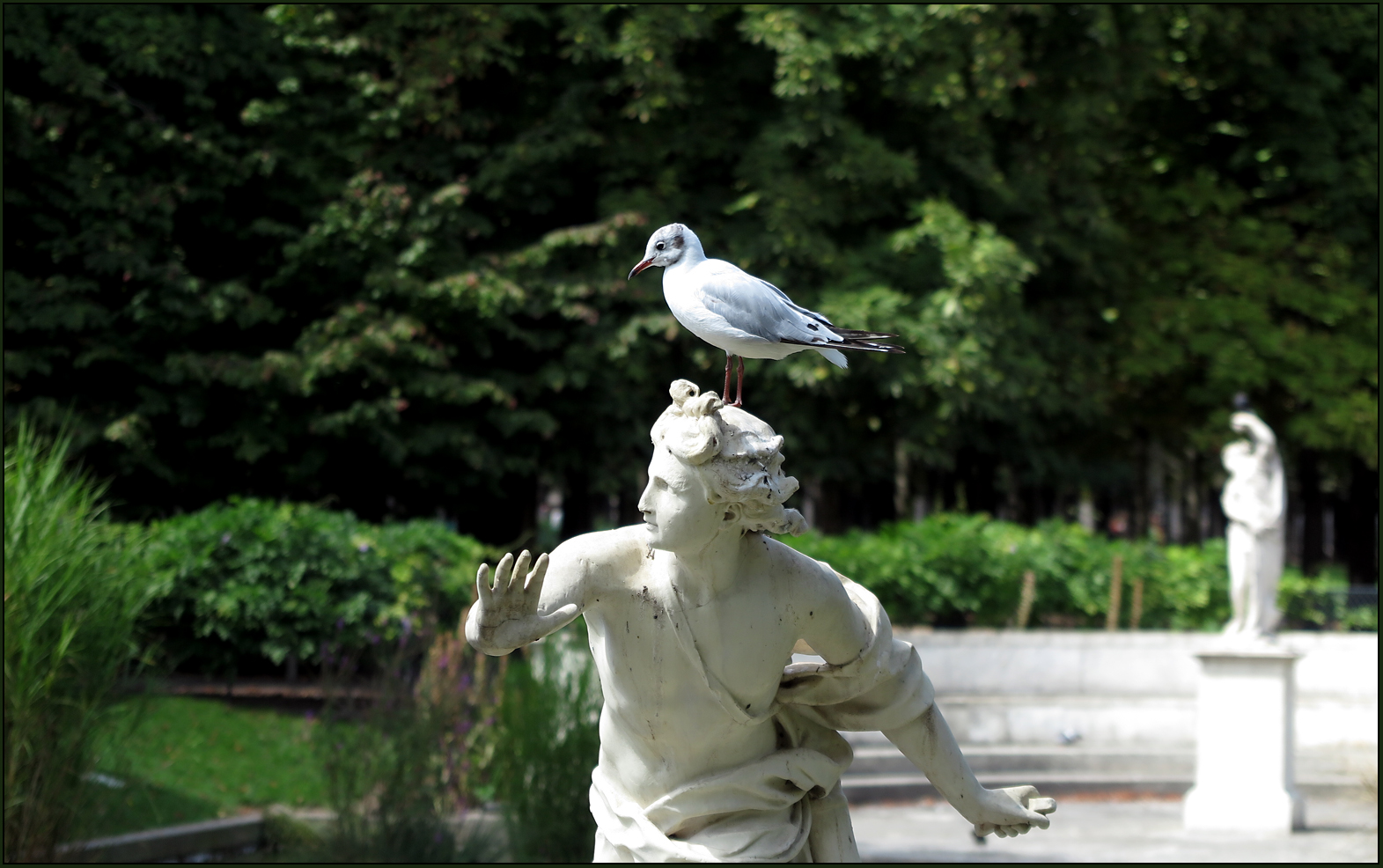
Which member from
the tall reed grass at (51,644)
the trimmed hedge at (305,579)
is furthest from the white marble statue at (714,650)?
the trimmed hedge at (305,579)

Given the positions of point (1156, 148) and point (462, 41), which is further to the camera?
point (1156, 148)

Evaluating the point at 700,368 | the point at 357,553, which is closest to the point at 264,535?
the point at 357,553

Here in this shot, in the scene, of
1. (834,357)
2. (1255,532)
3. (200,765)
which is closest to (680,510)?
(834,357)

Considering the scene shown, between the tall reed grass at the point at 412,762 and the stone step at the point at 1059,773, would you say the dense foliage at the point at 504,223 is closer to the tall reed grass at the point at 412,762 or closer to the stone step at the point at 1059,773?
the stone step at the point at 1059,773

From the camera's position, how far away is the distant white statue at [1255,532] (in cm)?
1279

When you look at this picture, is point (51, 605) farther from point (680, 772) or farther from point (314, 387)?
point (314, 387)

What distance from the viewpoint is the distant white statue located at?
12.8m

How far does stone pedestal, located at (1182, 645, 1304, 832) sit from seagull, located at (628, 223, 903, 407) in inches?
384

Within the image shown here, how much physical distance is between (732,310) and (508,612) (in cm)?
96

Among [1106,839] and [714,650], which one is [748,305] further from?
[1106,839]

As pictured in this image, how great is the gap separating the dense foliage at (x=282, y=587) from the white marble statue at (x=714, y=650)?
27.3 ft

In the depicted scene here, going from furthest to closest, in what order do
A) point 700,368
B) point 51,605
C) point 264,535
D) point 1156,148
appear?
point 1156,148
point 700,368
point 264,535
point 51,605

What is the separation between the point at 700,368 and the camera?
16.0 m

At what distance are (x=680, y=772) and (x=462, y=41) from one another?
13757 millimetres
